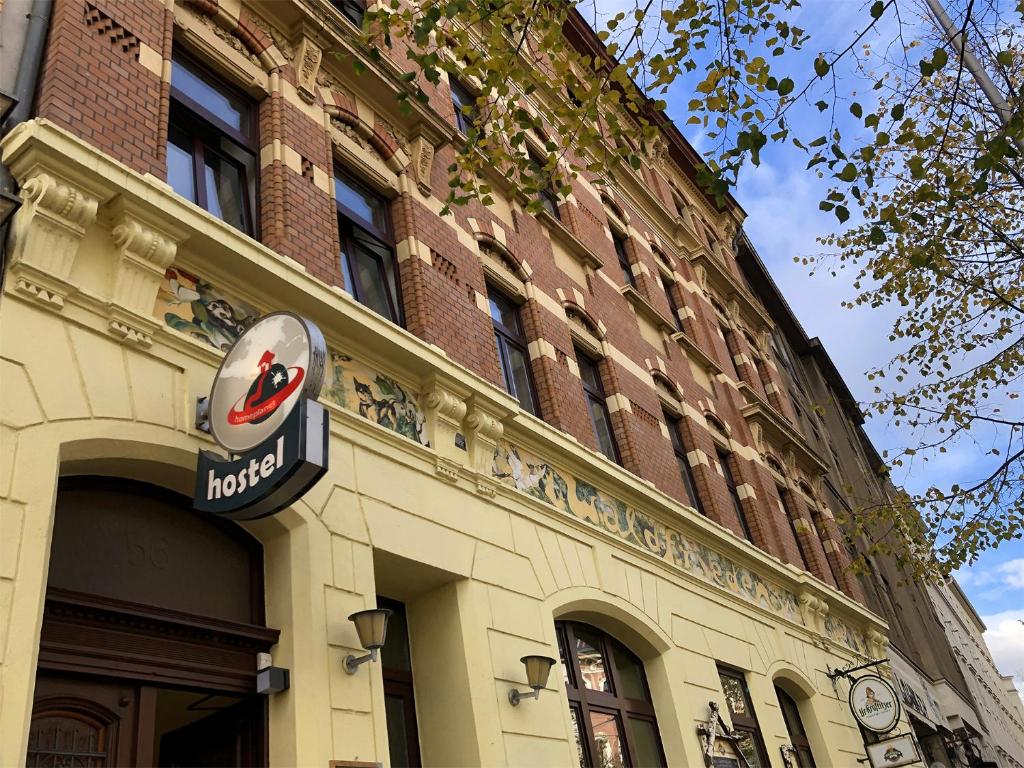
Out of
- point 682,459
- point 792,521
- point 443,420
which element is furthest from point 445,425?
point 792,521

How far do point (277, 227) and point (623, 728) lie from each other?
695 cm

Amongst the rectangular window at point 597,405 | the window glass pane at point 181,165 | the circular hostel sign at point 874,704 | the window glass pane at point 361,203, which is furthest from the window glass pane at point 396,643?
the circular hostel sign at point 874,704

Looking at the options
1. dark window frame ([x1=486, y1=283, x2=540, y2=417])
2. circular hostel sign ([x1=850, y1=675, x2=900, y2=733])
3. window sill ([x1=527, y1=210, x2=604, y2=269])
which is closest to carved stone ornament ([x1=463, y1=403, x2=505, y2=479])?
dark window frame ([x1=486, y1=283, x2=540, y2=417])

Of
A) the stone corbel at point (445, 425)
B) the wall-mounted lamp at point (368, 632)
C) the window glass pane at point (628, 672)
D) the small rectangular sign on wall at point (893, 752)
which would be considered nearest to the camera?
the wall-mounted lamp at point (368, 632)

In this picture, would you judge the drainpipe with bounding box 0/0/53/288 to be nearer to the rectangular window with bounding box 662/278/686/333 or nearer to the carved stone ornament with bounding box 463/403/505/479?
the carved stone ornament with bounding box 463/403/505/479

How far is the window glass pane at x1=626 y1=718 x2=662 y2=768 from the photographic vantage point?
10.3 metres

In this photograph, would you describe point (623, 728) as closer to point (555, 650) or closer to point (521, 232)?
point (555, 650)

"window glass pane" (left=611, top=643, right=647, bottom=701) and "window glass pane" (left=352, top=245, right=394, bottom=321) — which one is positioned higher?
"window glass pane" (left=352, top=245, right=394, bottom=321)

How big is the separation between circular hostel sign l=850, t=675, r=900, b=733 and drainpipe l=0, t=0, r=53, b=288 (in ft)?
48.6

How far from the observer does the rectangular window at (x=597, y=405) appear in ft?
43.0

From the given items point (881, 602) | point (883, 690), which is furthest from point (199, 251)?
point (881, 602)

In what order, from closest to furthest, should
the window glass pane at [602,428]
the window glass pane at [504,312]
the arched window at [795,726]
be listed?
1. the window glass pane at [504,312]
2. the window glass pane at [602,428]
3. the arched window at [795,726]

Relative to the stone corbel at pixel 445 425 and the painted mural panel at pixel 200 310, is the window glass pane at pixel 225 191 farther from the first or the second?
the stone corbel at pixel 445 425

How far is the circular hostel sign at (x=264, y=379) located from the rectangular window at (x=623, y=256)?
1282 centimetres
